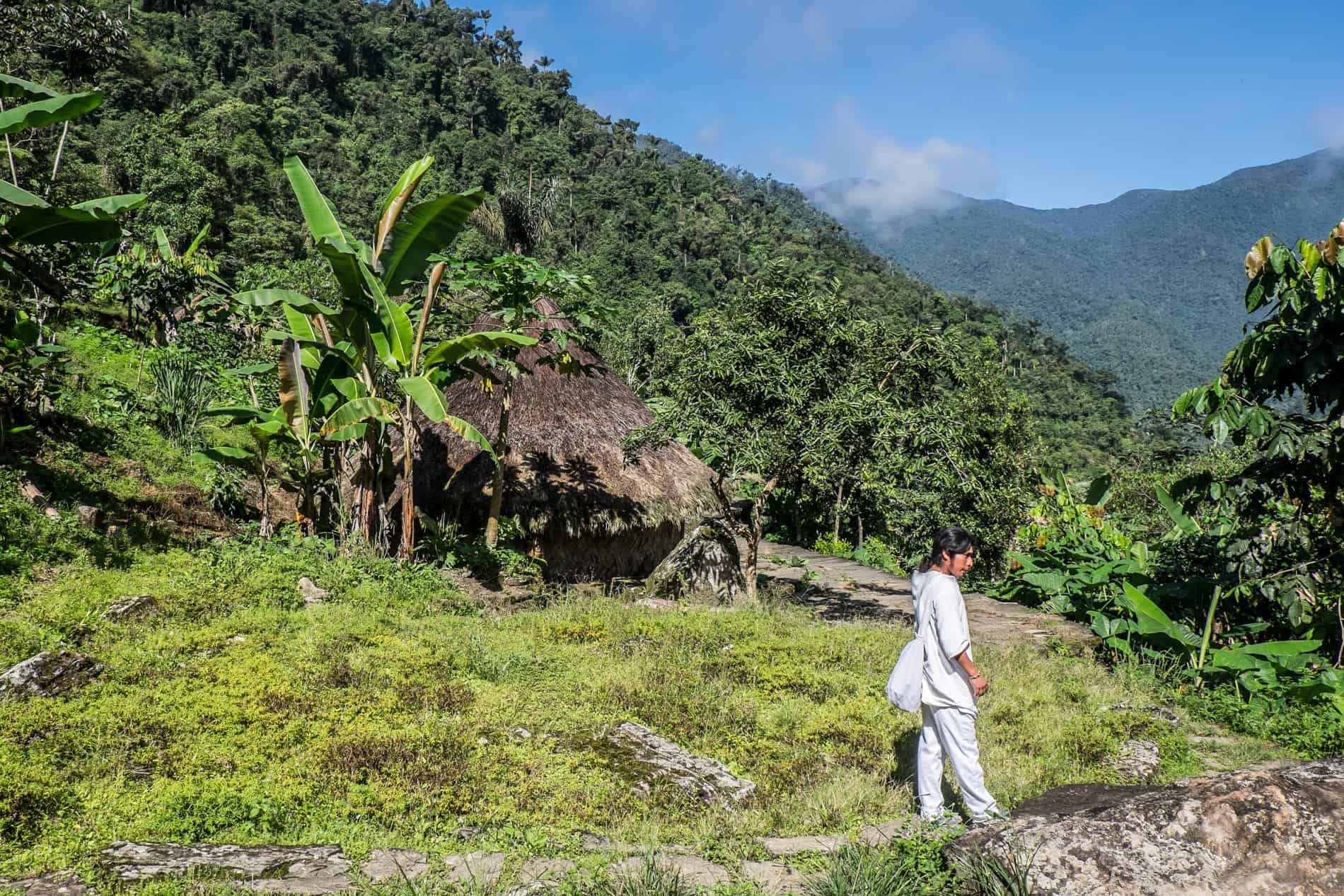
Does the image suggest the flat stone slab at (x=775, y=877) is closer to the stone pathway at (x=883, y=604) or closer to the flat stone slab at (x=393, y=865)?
the flat stone slab at (x=393, y=865)

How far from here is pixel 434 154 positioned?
126 ft

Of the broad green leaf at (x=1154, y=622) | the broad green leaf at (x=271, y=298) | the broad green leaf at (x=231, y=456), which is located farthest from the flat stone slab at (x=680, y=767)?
the broad green leaf at (x=231, y=456)

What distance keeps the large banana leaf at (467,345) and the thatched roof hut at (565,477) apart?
1.25 m

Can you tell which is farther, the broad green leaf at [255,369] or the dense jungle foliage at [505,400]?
the broad green leaf at [255,369]

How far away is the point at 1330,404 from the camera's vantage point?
569 cm

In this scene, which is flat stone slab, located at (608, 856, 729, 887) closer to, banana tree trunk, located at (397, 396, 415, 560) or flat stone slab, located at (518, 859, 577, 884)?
flat stone slab, located at (518, 859, 577, 884)

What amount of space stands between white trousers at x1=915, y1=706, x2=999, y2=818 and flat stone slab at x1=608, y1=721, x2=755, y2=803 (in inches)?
32.2

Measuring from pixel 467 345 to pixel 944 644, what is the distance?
15.8 feet

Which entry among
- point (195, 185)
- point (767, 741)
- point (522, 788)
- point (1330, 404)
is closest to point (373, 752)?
point (522, 788)

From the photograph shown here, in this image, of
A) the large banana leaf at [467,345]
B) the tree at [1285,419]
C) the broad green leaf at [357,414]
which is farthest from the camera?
the large banana leaf at [467,345]

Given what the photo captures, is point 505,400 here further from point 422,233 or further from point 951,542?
point 951,542

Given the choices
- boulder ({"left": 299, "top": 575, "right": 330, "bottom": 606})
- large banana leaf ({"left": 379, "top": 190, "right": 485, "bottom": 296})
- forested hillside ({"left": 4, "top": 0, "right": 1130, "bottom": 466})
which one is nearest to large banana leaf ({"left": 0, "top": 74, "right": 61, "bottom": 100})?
large banana leaf ({"left": 379, "top": 190, "right": 485, "bottom": 296})

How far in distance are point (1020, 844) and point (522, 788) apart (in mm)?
2120

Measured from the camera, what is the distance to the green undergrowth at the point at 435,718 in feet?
11.5
